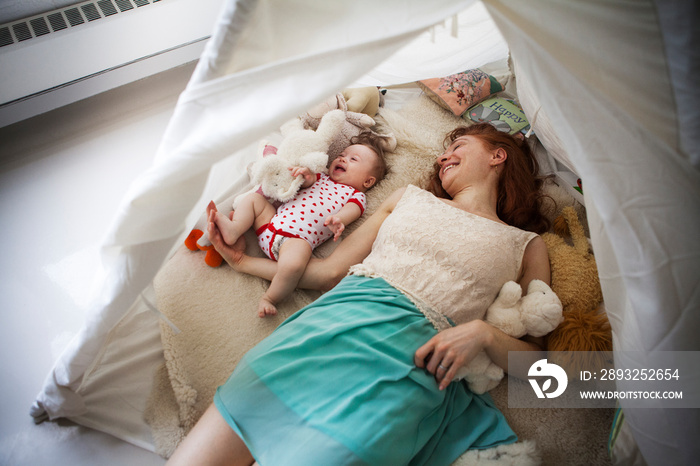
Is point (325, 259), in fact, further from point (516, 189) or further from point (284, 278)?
point (516, 189)

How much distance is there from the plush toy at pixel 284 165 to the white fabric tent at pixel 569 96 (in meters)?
0.52

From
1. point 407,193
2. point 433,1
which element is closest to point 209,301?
point 407,193

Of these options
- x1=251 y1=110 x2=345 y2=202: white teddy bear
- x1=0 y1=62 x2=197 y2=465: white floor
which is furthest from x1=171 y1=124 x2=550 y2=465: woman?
x1=0 y1=62 x2=197 y2=465: white floor

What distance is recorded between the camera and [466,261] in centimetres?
96

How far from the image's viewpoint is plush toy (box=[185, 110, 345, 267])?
121cm

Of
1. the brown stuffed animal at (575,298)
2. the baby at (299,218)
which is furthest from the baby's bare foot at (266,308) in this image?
the brown stuffed animal at (575,298)

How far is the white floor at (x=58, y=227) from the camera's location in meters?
0.93

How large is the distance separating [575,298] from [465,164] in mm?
483

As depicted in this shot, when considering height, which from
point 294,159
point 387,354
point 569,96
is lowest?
point 387,354

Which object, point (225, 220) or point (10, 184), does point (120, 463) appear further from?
point (10, 184)

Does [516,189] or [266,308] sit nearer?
[266,308]

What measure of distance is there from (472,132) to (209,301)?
1.02 metres

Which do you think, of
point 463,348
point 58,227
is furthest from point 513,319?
point 58,227

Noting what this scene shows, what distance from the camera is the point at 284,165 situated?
1.24 m
